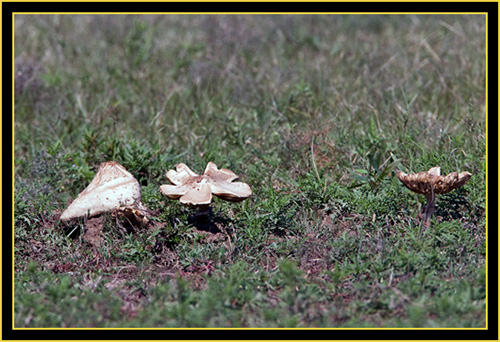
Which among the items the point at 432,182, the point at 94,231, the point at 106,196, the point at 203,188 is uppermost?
the point at 432,182

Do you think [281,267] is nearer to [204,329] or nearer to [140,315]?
[204,329]

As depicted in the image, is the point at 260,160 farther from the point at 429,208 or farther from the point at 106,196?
the point at 429,208

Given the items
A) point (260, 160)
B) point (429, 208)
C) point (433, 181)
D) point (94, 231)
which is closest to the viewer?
point (433, 181)

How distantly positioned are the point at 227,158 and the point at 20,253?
1.76 m

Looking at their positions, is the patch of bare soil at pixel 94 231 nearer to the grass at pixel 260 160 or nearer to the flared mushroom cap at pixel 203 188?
the grass at pixel 260 160

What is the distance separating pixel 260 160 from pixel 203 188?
132cm

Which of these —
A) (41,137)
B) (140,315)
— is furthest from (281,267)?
(41,137)

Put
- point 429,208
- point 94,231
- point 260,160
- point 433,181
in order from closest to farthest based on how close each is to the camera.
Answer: point 433,181, point 429,208, point 94,231, point 260,160

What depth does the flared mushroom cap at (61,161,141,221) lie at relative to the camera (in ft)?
13.5

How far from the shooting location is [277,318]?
3307 millimetres

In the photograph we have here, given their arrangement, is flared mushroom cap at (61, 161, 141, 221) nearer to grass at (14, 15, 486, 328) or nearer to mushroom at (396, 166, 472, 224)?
grass at (14, 15, 486, 328)

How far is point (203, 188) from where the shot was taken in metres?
3.89

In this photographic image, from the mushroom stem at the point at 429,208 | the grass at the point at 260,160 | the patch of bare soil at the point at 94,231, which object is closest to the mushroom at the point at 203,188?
the grass at the point at 260,160

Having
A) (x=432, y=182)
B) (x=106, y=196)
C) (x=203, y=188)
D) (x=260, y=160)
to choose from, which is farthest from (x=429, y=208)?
(x=106, y=196)
